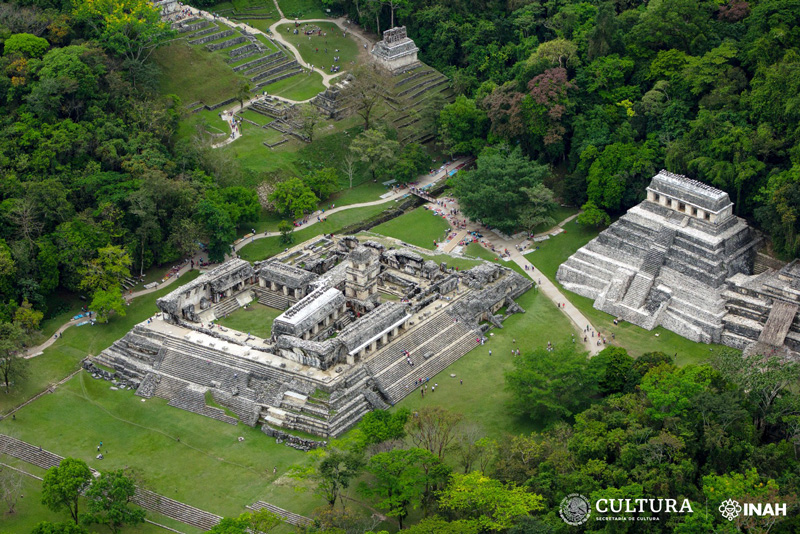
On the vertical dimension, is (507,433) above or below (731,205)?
below

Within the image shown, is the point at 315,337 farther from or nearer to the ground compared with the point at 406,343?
farther from the ground

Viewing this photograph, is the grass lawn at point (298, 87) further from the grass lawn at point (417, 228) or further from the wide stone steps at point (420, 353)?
the wide stone steps at point (420, 353)

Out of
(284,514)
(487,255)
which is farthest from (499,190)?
(284,514)

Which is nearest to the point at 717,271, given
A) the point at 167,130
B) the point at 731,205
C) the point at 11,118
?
the point at 731,205

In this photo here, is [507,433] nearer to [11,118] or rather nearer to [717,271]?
[717,271]

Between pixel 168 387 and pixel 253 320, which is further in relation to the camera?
pixel 253 320

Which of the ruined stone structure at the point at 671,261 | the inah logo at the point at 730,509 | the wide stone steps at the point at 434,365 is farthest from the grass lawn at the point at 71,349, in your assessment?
the inah logo at the point at 730,509

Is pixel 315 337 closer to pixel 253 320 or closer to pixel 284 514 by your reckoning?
pixel 253 320
